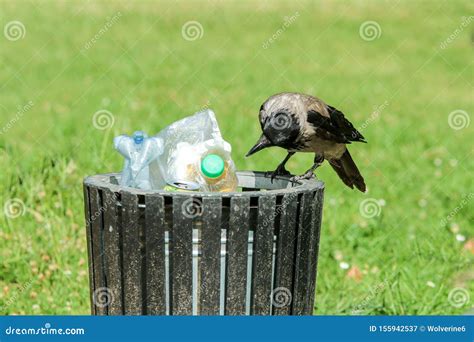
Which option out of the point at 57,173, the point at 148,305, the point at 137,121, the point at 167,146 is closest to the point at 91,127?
the point at 57,173

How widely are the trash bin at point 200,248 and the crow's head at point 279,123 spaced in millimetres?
507

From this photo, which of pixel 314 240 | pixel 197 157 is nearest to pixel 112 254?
pixel 197 157

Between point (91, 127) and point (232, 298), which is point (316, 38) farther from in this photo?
point (232, 298)

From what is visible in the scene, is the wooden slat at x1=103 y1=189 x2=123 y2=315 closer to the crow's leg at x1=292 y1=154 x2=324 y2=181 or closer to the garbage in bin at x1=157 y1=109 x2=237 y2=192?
the garbage in bin at x1=157 y1=109 x2=237 y2=192

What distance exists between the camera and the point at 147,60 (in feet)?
37.1

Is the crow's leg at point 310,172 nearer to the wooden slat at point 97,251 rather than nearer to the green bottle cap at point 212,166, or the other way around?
the green bottle cap at point 212,166

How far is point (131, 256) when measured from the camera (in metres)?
2.99

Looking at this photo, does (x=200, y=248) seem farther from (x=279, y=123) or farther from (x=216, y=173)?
(x=279, y=123)

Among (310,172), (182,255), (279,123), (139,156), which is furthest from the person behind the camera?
(310,172)

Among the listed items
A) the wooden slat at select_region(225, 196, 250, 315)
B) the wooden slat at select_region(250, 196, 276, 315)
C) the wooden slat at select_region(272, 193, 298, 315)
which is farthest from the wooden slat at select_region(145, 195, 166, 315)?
the wooden slat at select_region(272, 193, 298, 315)

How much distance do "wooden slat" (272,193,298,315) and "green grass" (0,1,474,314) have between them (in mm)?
1290

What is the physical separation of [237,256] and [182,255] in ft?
0.71

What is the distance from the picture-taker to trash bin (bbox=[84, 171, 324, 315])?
9.50ft

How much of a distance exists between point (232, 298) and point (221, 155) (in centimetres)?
66
